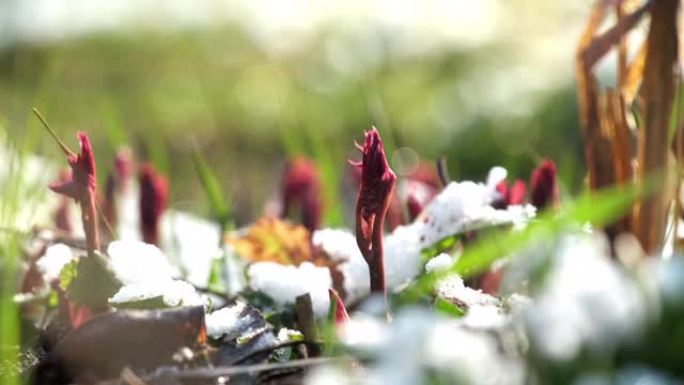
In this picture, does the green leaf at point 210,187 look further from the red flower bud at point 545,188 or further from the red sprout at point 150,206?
the red flower bud at point 545,188

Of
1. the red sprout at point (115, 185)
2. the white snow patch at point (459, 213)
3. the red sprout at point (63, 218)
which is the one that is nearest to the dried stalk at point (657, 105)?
the white snow patch at point (459, 213)

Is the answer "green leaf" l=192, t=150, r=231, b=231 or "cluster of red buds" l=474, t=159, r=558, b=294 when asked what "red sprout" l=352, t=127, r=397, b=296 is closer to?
"cluster of red buds" l=474, t=159, r=558, b=294

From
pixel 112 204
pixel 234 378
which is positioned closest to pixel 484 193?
pixel 234 378

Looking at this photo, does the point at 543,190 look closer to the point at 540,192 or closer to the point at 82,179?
the point at 540,192

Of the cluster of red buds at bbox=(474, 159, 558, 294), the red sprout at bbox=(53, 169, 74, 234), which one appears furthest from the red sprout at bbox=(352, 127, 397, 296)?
the red sprout at bbox=(53, 169, 74, 234)

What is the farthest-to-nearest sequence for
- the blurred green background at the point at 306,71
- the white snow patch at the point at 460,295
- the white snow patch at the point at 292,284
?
the blurred green background at the point at 306,71 < the white snow patch at the point at 292,284 < the white snow patch at the point at 460,295

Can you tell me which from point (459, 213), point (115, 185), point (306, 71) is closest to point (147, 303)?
point (459, 213)
